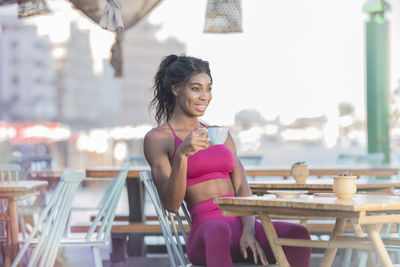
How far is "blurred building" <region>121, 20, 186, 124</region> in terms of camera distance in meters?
72.8

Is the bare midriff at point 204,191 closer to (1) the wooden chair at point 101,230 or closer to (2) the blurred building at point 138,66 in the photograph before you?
(1) the wooden chair at point 101,230

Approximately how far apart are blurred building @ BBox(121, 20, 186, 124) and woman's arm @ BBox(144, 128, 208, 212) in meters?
68.4

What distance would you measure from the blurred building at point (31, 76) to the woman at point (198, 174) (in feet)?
161

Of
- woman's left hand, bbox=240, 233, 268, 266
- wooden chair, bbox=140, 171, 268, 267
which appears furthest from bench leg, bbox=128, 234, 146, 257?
woman's left hand, bbox=240, 233, 268, 266

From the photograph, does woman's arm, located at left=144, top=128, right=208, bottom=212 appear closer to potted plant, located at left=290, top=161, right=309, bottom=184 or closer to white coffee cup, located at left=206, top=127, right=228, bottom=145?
white coffee cup, located at left=206, top=127, right=228, bottom=145

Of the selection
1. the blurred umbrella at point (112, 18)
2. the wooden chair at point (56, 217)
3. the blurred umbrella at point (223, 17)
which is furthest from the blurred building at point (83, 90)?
the wooden chair at point (56, 217)

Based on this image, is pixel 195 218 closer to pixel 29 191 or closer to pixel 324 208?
pixel 324 208

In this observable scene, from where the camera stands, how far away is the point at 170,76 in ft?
9.46

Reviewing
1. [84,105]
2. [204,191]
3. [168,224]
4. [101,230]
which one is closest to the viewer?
[204,191]

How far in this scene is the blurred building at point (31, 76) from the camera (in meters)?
52.6

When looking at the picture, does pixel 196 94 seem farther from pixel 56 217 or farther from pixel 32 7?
pixel 32 7

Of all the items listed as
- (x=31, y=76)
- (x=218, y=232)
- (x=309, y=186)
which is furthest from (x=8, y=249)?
(x=31, y=76)

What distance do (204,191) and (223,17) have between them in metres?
2.45

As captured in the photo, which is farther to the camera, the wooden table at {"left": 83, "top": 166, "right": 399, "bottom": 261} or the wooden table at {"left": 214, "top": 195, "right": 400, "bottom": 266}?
the wooden table at {"left": 83, "top": 166, "right": 399, "bottom": 261}
